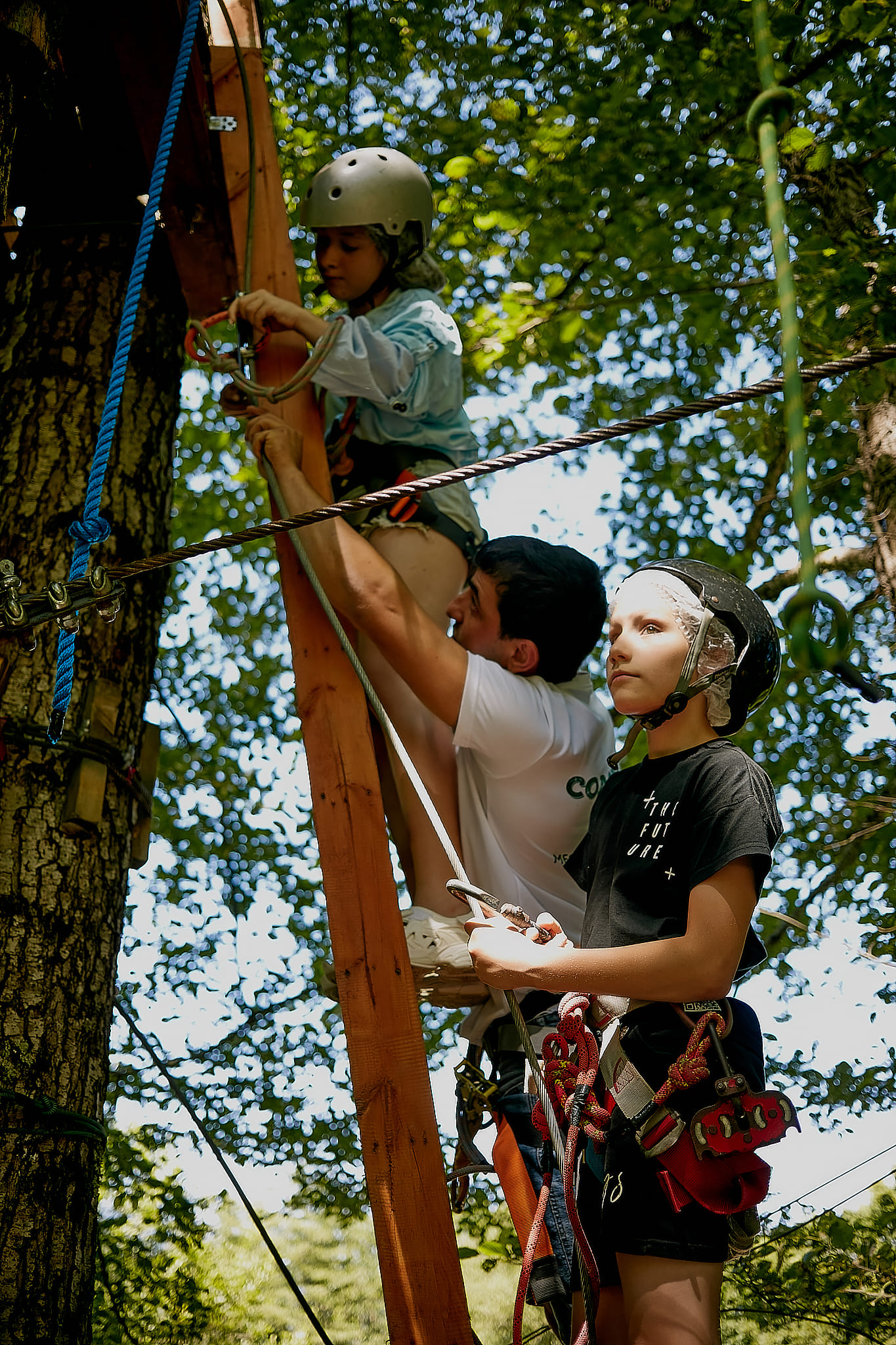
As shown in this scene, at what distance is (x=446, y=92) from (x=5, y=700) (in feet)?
17.2

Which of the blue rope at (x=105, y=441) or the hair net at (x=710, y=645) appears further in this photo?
the hair net at (x=710, y=645)

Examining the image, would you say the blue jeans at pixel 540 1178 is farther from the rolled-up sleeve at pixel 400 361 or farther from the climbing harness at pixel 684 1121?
the rolled-up sleeve at pixel 400 361

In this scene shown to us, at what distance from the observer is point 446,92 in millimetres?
6805

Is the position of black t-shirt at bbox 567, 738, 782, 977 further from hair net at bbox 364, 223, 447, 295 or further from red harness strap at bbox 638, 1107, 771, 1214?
hair net at bbox 364, 223, 447, 295

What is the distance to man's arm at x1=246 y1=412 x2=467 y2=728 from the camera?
2566 millimetres

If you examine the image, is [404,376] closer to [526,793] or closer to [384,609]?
[384,609]

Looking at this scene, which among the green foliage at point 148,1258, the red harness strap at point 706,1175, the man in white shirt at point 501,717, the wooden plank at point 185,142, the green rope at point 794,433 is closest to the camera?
the green rope at point 794,433

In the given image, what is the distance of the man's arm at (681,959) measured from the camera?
6.23ft

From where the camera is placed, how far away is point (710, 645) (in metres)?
2.23

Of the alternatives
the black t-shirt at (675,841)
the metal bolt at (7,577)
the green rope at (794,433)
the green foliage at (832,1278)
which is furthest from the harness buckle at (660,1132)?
the green foliage at (832,1278)

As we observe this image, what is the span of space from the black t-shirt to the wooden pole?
1.32ft

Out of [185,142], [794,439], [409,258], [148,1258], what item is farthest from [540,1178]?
[148,1258]

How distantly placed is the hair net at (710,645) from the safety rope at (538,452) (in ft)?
1.23

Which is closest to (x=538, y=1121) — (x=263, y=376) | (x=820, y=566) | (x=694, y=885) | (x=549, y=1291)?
(x=549, y=1291)
